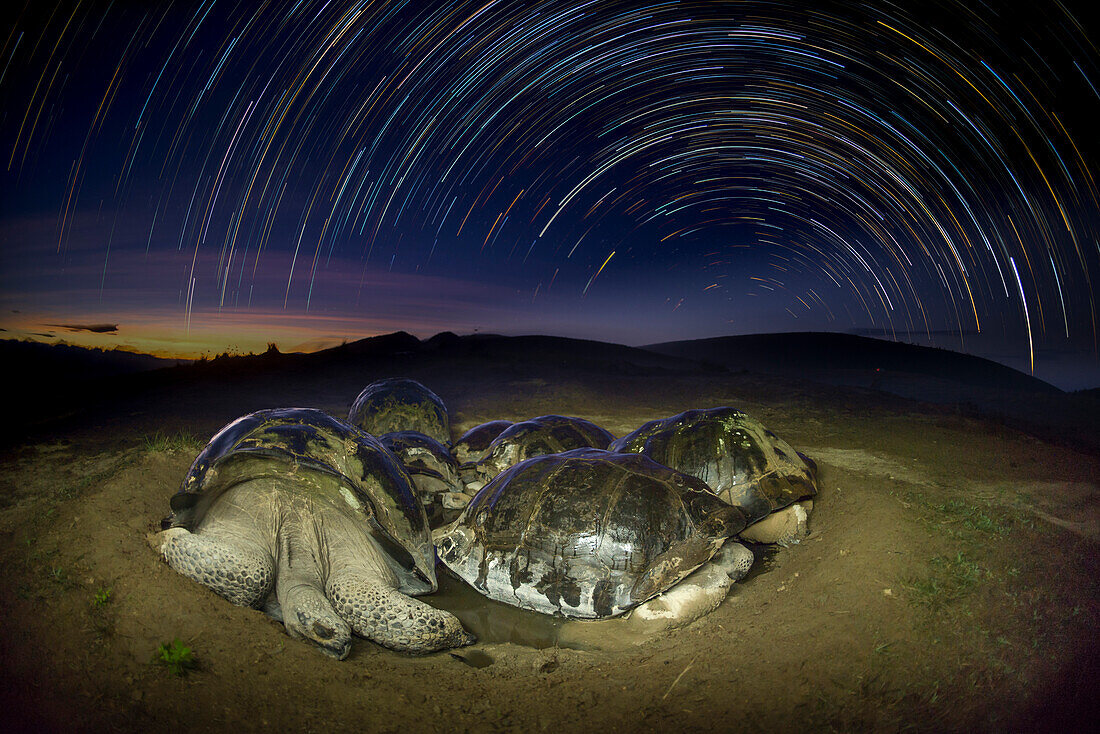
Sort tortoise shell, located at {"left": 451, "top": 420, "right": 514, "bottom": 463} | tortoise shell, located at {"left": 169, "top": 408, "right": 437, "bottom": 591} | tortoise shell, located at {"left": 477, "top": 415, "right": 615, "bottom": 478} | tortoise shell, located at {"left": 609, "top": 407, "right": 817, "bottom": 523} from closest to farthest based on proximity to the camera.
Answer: tortoise shell, located at {"left": 169, "top": 408, "right": 437, "bottom": 591}
tortoise shell, located at {"left": 609, "top": 407, "right": 817, "bottom": 523}
tortoise shell, located at {"left": 477, "top": 415, "right": 615, "bottom": 478}
tortoise shell, located at {"left": 451, "top": 420, "right": 514, "bottom": 463}

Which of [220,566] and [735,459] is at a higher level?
[735,459]

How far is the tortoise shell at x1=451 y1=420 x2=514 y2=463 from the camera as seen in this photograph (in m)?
8.41

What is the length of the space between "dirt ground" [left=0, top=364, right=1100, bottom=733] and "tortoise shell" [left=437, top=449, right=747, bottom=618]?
46cm

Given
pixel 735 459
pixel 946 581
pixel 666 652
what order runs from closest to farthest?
pixel 666 652, pixel 946 581, pixel 735 459

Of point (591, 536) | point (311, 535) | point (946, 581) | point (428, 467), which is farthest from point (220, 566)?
point (946, 581)

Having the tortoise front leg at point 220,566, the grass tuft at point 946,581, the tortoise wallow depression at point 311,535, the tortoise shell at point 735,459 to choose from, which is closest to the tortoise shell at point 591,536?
the tortoise wallow depression at point 311,535

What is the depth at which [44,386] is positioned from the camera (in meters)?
19.0

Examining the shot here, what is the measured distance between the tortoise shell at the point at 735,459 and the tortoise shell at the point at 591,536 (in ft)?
4.05

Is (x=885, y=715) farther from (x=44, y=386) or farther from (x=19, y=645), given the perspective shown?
(x=44, y=386)

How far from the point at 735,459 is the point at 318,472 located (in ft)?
15.2

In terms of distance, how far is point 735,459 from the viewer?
21.0 feet

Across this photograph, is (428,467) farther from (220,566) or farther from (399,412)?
(220,566)

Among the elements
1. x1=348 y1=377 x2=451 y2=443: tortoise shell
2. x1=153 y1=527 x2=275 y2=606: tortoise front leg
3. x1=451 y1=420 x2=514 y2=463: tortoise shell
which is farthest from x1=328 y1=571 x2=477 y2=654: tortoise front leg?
x1=348 y1=377 x2=451 y2=443: tortoise shell

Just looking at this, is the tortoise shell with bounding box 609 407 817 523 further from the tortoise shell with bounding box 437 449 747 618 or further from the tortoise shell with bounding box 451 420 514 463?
the tortoise shell with bounding box 451 420 514 463
